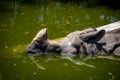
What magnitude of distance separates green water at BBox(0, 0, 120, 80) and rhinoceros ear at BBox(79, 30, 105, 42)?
0.57 meters

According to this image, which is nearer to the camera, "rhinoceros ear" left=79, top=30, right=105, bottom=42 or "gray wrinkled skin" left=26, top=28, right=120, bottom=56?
"gray wrinkled skin" left=26, top=28, right=120, bottom=56

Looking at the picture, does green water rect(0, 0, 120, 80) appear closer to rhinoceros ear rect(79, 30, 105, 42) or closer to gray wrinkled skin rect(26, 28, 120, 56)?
gray wrinkled skin rect(26, 28, 120, 56)

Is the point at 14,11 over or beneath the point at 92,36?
beneath

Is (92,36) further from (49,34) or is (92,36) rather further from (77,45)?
(49,34)

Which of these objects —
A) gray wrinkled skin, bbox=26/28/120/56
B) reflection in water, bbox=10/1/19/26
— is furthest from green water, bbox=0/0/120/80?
gray wrinkled skin, bbox=26/28/120/56

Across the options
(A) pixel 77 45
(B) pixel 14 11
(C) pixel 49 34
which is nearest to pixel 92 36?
(A) pixel 77 45

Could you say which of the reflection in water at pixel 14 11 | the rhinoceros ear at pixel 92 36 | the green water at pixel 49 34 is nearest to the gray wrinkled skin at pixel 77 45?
the rhinoceros ear at pixel 92 36

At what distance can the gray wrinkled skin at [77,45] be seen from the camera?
834 centimetres

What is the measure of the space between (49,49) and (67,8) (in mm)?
5443

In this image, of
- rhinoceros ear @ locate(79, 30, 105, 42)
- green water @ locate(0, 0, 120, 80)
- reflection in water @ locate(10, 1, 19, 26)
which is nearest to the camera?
green water @ locate(0, 0, 120, 80)

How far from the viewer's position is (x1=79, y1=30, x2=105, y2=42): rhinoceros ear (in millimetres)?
8461

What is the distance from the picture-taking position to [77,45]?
27.4 ft

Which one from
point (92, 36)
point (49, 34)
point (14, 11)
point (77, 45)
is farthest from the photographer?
point (14, 11)

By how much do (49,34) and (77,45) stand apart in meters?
2.03
